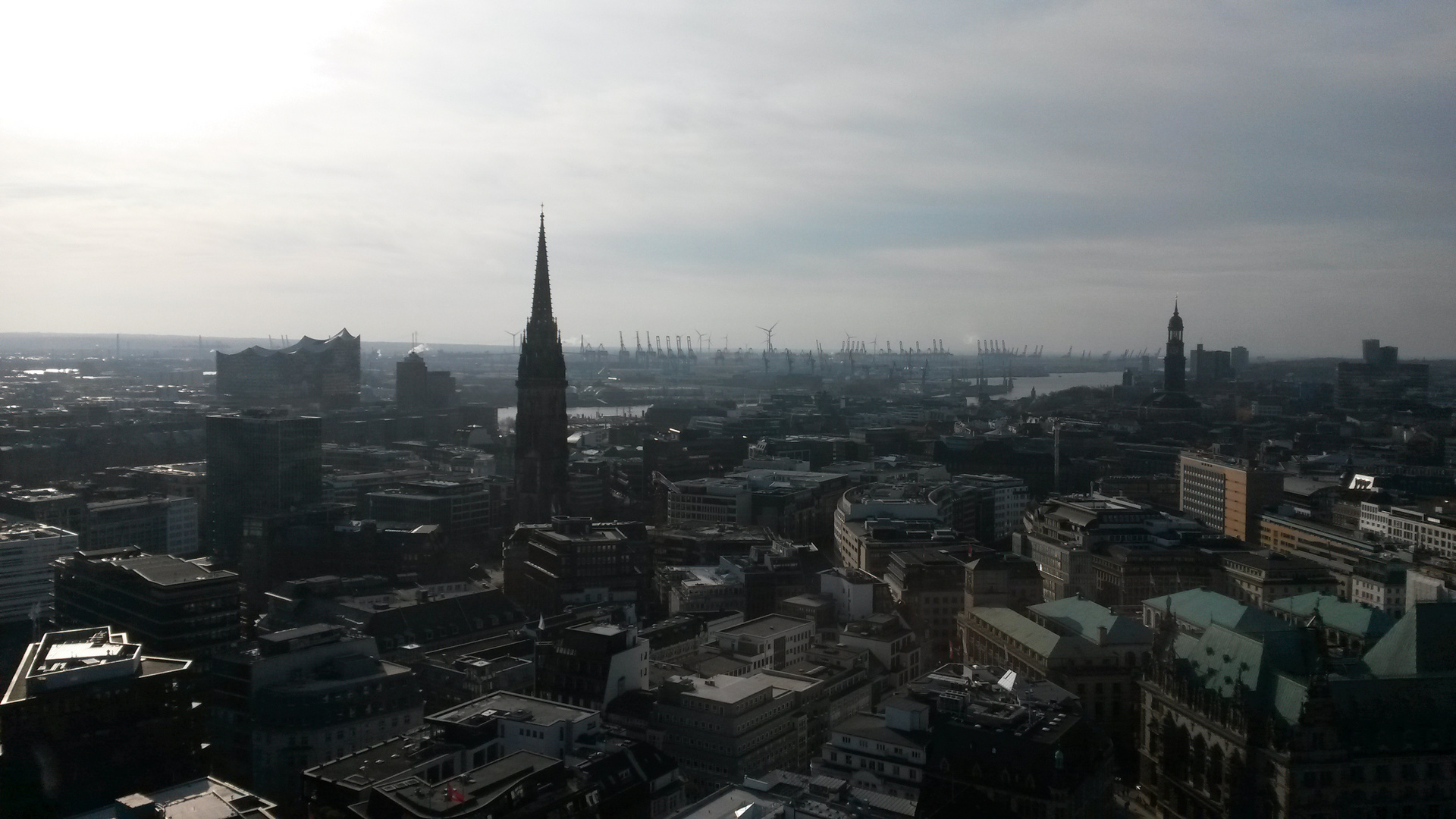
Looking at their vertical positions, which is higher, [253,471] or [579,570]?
[253,471]

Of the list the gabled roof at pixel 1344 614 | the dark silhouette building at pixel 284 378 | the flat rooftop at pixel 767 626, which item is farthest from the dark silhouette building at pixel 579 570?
the dark silhouette building at pixel 284 378

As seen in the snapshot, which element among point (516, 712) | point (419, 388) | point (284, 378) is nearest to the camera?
point (516, 712)

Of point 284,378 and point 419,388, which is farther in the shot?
point 419,388

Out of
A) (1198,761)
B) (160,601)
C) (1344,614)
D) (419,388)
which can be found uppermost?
(419,388)

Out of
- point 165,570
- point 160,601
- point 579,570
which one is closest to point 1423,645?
point 579,570

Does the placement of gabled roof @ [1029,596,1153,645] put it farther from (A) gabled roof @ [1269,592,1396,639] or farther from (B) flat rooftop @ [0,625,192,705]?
(B) flat rooftop @ [0,625,192,705]

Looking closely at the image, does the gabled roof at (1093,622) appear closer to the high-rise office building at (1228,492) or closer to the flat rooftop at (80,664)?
the flat rooftop at (80,664)

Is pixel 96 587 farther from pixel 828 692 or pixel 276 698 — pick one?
pixel 828 692

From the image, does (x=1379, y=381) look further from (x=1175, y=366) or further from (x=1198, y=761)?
(x=1198, y=761)
